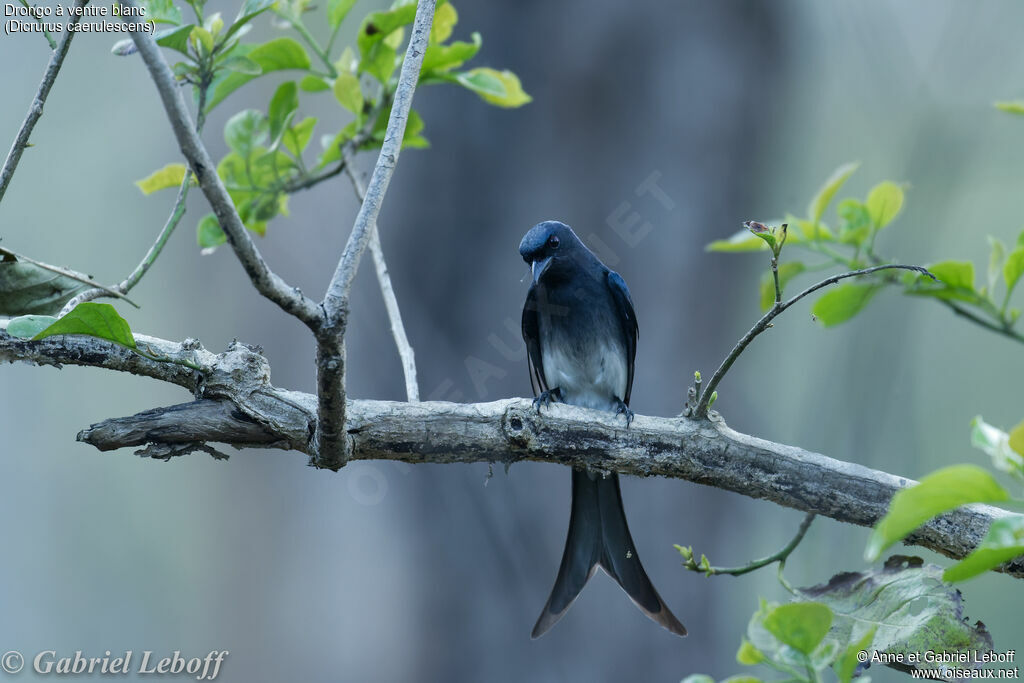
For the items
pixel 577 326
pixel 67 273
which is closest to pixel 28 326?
pixel 67 273

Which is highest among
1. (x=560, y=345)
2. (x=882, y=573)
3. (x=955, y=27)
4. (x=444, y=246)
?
(x=955, y=27)

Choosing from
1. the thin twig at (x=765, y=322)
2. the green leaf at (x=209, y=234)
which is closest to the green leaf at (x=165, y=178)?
the green leaf at (x=209, y=234)

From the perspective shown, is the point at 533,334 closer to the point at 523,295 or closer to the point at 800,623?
the point at 523,295

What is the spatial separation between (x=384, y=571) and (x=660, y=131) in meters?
2.59

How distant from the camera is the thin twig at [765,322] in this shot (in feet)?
4.35

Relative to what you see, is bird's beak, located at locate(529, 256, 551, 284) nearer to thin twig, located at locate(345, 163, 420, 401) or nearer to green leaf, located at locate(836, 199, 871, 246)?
thin twig, located at locate(345, 163, 420, 401)

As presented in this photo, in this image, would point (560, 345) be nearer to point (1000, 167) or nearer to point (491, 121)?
point (491, 121)

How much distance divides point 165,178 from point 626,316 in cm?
177

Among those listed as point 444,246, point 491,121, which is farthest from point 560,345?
point 491,121

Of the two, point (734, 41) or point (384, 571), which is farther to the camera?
point (384, 571)

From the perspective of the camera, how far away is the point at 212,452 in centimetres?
160

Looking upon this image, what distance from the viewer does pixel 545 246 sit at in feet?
9.13

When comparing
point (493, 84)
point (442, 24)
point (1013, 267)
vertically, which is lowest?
point (1013, 267)

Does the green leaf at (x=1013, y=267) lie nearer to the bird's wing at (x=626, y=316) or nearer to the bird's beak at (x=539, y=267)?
the bird's beak at (x=539, y=267)
